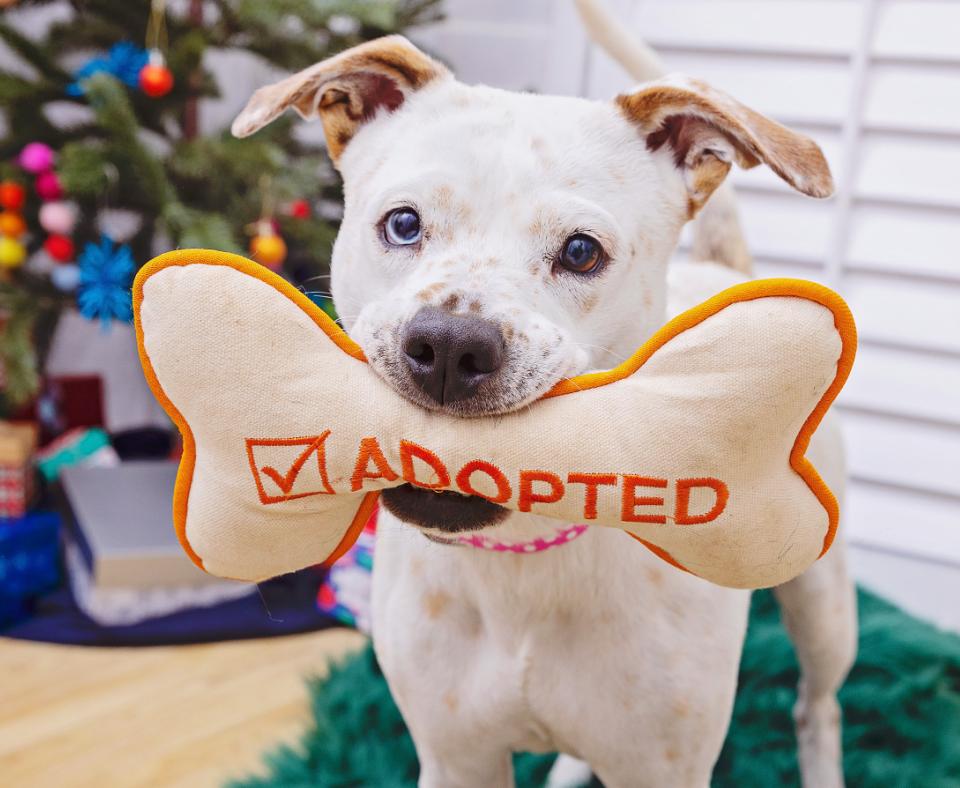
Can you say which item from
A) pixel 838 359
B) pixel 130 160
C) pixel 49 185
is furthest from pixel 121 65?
pixel 838 359

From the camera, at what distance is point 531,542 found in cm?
123

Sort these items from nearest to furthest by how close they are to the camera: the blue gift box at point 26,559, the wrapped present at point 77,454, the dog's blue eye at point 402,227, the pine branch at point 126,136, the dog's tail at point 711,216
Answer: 1. the dog's blue eye at point 402,227
2. the dog's tail at point 711,216
3. the pine branch at point 126,136
4. the blue gift box at point 26,559
5. the wrapped present at point 77,454

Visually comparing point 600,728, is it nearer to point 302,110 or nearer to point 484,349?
point 484,349

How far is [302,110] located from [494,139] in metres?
0.36

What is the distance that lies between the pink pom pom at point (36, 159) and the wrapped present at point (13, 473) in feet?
2.74

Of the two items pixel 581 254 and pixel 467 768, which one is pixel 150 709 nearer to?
pixel 467 768

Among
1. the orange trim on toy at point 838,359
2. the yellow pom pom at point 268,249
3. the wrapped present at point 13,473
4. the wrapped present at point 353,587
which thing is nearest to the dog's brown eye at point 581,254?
the orange trim on toy at point 838,359

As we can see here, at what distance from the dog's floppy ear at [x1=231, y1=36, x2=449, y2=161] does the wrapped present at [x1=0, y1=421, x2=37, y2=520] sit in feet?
6.19

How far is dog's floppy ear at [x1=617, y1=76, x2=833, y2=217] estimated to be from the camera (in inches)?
47.1

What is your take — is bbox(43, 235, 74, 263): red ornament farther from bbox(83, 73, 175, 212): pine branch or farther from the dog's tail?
the dog's tail

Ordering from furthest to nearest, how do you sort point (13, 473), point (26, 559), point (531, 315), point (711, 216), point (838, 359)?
point (13, 473) < point (26, 559) < point (711, 216) < point (531, 315) < point (838, 359)

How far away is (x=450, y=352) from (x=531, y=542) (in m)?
0.36

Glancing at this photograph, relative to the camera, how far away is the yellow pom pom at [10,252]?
2.56 m

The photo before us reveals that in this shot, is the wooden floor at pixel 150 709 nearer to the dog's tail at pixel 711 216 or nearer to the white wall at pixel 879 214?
the dog's tail at pixel 711 216
